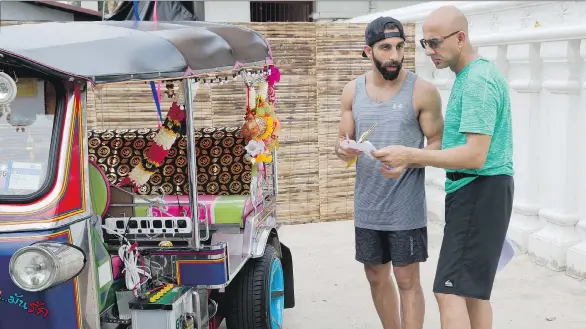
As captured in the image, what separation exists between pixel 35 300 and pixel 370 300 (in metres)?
3.22

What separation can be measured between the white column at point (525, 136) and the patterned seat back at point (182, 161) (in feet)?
10.2

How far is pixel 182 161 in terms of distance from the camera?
193 inches

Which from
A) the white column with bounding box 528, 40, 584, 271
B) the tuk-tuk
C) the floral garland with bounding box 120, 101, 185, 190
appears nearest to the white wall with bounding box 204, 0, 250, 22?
the white column with bounding box 528, 40, 584, 271

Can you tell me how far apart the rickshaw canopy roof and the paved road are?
2203mm

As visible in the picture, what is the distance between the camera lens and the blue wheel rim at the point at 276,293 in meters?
4.41

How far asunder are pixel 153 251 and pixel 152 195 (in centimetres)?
120

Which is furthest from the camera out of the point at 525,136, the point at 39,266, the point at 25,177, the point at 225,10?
the point at 225,10

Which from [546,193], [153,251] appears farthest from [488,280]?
[546,193]

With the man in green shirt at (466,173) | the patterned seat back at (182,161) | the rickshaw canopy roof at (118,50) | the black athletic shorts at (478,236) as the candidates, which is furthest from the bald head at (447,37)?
the patterned seat back at (182,161)

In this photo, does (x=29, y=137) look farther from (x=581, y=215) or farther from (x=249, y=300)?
(x=581, y=215)

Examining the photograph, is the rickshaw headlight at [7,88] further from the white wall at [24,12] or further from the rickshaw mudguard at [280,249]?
the white wall at [24,12]

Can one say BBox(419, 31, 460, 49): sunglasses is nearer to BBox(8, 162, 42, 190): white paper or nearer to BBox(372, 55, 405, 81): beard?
BBox(372, 55, 405, 81): beard

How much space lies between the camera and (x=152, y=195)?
15.4ft

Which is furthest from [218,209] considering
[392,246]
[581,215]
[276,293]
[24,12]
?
[24,12]
